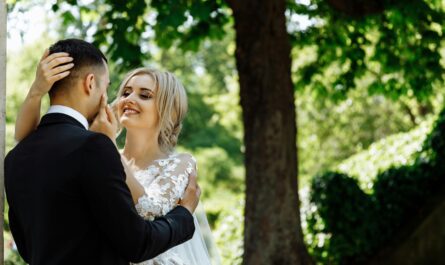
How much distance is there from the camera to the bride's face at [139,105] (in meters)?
3.78

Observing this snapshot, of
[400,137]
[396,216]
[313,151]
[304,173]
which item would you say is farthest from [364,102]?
[396,216]

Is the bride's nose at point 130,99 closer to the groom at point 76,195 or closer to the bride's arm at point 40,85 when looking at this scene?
the bride's arm at point 40,85

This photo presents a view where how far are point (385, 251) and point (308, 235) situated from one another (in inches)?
43.8

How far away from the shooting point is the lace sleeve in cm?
346

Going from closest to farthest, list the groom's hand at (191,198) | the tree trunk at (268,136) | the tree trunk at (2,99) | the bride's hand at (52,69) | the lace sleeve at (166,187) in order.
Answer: the bride's hand at (52,69)
the tree trunk at (2,99)
the groom's hand at (191,198)
the lace sleeve at (166,187)
the tree trunk at (268,136)

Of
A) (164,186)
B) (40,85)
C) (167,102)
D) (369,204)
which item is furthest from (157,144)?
(369,204)

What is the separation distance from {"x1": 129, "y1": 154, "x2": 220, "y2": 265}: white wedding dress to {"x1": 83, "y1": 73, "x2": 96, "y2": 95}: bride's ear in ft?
2.85

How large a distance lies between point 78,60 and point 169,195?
1.02 meters

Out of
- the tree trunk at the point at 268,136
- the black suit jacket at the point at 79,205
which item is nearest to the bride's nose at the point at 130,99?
the black suit jacket at the point at 79,205

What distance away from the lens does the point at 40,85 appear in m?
2.76

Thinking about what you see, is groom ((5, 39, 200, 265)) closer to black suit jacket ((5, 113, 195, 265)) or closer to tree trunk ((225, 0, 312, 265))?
black suit jacket ((5, 113, 195, 265))

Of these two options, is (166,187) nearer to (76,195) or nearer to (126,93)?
(126,93)

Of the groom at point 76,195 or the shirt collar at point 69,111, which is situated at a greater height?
the shirt collar at point 69,111

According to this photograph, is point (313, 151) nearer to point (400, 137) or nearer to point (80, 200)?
point (400, 137)
